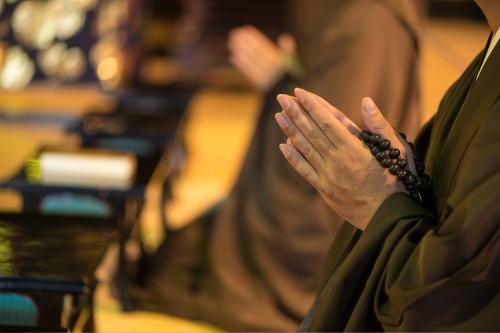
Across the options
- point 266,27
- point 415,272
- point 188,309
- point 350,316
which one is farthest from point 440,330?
point 266,27

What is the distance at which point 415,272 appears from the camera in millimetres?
1421

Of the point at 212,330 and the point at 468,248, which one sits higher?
the point at 468,248

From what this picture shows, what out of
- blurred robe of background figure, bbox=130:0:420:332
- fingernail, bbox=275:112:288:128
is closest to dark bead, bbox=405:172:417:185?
fingernail, bbox=275:112:288:128

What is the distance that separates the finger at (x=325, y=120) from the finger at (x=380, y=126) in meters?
0.04

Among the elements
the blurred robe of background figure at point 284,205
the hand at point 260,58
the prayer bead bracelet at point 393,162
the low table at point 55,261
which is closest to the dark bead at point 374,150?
the prayer bead bracelet at point 393,162

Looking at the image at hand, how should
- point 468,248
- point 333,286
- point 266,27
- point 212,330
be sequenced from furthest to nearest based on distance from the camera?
point 266,27, point 212,330, point 333,286, point 468,248

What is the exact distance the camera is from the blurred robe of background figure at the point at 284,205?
10.6 feet

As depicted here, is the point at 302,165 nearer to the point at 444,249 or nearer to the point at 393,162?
the point at 393,162

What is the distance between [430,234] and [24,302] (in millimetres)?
1186

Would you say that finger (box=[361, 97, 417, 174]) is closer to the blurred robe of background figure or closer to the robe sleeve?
the robe sleeve

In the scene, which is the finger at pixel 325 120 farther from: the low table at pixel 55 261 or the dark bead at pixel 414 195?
the low table at pixel 55 261

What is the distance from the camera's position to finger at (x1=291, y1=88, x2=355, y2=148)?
159 cm

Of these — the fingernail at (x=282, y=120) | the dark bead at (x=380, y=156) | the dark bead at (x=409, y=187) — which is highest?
the fingernail at (x=282, y=120)

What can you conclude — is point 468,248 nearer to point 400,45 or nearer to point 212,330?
point 400,45
